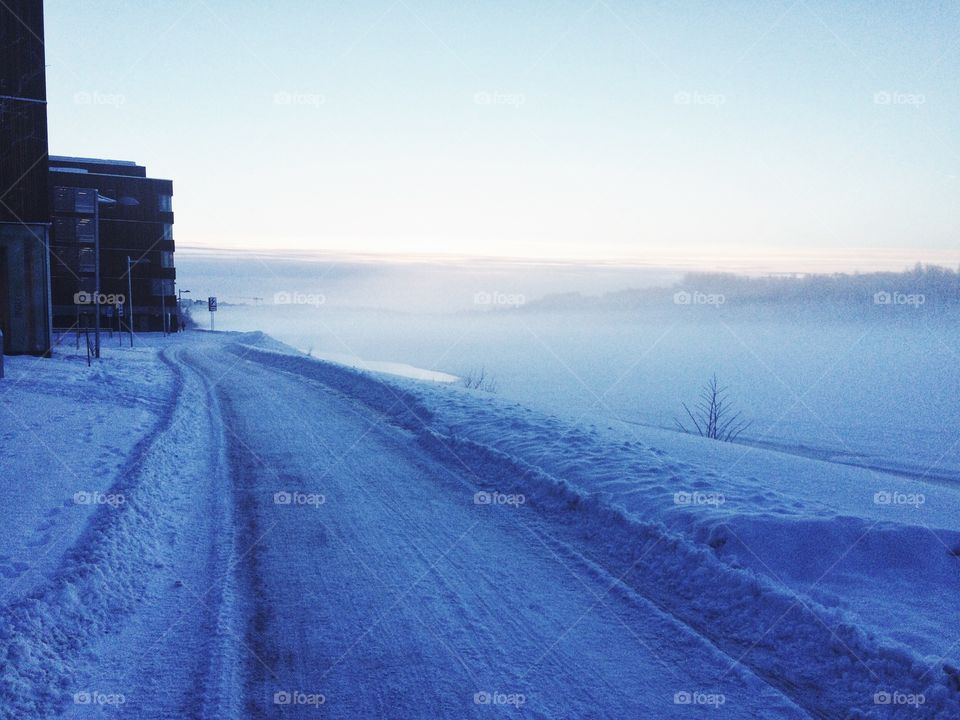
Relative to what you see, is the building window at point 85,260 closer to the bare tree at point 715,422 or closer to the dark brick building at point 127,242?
the dark brick building at point 127,242

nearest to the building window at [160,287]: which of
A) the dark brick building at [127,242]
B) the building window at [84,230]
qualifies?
the dark brick building at [127,242]

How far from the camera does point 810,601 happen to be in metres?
5.28

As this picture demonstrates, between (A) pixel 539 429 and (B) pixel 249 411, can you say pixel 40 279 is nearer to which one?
(B) pixel 249 411

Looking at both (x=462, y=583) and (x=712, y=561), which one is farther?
(x=712, y=561)

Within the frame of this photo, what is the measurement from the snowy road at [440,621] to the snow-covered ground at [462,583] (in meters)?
0.02

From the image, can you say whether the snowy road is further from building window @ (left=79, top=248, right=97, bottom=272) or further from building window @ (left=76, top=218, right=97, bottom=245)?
building window @ (left=79, top=248, right=97, bottom=272)

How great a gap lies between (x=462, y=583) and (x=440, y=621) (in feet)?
2.31

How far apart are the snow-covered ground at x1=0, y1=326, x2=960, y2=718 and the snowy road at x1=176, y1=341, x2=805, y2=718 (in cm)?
2

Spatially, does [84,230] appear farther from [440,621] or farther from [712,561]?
[712,561]

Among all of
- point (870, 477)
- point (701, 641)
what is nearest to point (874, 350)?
point (870, 477)

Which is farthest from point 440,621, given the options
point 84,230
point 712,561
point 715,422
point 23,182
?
point 84,230

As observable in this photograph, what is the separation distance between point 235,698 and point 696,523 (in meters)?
4.70

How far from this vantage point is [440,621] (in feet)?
16.5

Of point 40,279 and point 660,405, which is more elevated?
point 40,279
